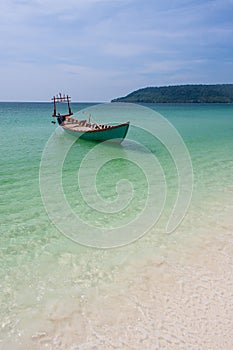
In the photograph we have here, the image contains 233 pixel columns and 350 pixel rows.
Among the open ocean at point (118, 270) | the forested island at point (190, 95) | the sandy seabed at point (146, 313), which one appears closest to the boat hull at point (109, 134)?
the open ocean at point (118, 270)

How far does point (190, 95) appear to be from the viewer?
167 meters

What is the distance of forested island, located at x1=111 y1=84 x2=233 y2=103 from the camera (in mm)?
163250

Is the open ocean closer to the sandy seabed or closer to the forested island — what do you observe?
the sandy seabed

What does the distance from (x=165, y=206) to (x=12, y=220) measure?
4.31 meters

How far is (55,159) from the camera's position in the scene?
1569cm

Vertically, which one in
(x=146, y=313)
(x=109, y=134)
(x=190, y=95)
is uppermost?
(x=190, y=95)

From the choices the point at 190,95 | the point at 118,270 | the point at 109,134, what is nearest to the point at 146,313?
the point at 118,270

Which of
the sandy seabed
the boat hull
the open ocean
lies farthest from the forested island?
the sandy seabed

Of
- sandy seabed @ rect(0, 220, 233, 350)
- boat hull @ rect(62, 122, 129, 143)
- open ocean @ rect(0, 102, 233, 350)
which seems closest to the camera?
sandy seabed @ rect(0, 220, 233, 350)

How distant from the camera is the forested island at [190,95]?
163 metres

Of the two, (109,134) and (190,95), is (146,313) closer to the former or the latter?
(109,134)

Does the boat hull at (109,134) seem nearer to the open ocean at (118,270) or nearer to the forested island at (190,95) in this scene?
the open ocean at (118,270)

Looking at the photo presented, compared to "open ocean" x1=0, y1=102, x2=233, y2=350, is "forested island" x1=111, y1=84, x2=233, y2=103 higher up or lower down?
higher up

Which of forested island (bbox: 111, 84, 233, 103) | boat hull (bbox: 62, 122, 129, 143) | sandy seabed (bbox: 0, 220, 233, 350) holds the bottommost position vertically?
sandy seabed (bbox: 0, 220, 233, 350)
